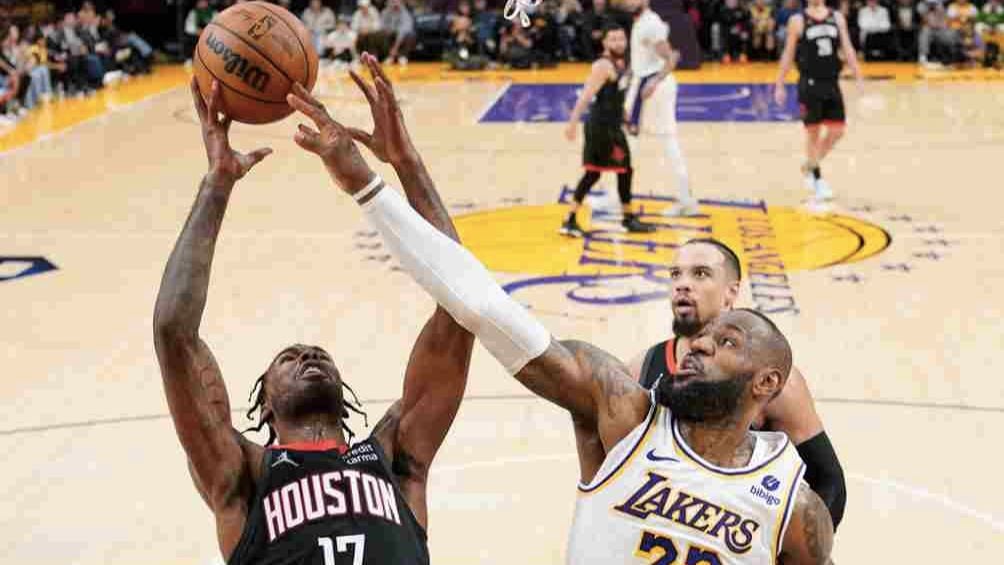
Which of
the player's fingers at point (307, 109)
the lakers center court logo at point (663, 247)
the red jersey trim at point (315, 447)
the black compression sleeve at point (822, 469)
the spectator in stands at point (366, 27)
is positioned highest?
the player's fingers at point (307, 109)

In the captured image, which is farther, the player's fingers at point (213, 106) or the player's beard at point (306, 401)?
Answer: the player's beard at point (306, 401)

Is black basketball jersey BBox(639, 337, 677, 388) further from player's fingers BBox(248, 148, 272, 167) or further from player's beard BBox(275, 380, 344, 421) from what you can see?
player's fingers BBox(248, 148, 272, 167)

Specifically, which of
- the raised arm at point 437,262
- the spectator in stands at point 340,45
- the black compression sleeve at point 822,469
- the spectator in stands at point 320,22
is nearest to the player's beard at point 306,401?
the raised arm at point 437,262

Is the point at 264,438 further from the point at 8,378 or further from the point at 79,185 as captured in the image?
the point at 79,185

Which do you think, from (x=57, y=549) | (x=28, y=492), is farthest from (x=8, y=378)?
(x=57, y=549)

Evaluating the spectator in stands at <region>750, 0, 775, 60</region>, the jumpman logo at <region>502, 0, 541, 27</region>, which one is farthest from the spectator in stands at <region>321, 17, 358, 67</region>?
the jumpman logo at <region>502, 0, 541, 27</region>

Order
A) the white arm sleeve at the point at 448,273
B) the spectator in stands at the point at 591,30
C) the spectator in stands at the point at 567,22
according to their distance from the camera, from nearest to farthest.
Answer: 1. the white arm sleeve at the point at 448,273
2. the spectator in stands at the point at 591,30
3. the spectator in stands at the point at 567,22

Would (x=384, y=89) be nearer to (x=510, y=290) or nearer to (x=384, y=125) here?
(x=384, y=125)

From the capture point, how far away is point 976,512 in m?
6.52

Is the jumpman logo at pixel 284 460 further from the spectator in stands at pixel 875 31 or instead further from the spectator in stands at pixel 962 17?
the spectator in stands at pixel 875 31

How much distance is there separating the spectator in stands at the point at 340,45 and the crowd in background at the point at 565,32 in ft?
0.07

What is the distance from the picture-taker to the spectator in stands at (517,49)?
86.5ft

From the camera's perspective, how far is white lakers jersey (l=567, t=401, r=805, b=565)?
3.51 m

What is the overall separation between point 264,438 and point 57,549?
1.35m
